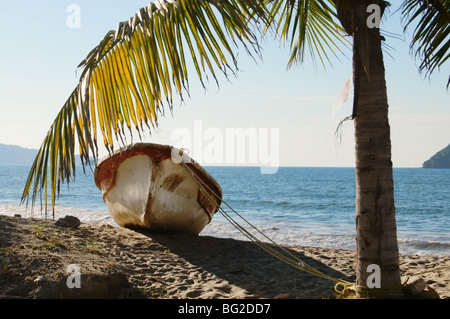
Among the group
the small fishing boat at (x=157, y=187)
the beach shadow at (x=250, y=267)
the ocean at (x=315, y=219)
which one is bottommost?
the ocean at (x=315, y=219)

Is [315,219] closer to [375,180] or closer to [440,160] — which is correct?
[375,180]

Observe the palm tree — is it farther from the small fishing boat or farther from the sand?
A: the small fishing boat

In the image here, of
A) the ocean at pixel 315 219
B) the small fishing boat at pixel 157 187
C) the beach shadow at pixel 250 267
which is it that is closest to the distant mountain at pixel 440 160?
the ocean at pixel 315 219

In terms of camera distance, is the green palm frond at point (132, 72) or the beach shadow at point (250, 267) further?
the beach shadow at point (250, 267)

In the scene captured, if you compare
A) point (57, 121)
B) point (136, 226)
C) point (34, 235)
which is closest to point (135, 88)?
point (57, 121)

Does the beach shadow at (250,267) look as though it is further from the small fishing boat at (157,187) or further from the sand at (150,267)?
the small fishing boat at (157,187)

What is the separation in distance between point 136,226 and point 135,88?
488cm

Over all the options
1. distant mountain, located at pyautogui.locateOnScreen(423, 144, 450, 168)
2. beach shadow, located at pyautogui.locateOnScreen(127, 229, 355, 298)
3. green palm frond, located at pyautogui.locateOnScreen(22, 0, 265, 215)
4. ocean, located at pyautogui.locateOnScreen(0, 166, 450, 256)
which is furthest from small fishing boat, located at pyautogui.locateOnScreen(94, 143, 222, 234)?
distant mountain, located at pyautogui.locateOnScreen(423, 144, 450, 168)

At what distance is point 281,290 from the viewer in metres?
5.64

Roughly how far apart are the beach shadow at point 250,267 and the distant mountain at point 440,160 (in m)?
119

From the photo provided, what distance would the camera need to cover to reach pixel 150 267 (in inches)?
246

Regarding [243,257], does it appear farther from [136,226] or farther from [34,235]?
[34,235]

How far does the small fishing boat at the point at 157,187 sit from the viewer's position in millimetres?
7699

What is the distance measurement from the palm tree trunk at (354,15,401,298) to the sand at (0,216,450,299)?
112 centimetres
